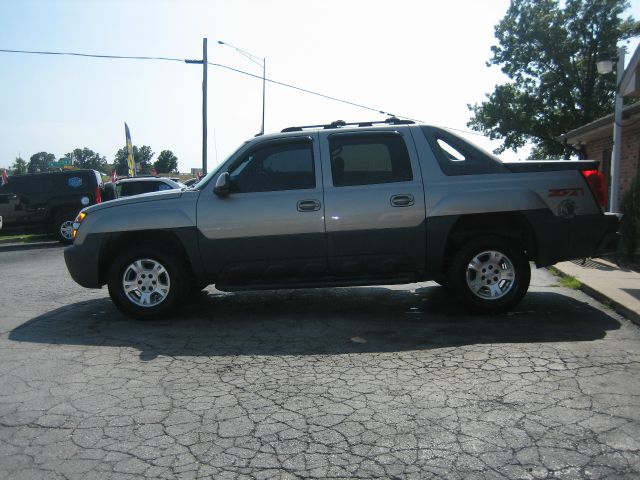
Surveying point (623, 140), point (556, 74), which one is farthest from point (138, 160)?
point (623, 140)

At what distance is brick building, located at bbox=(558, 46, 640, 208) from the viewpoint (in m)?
9.59

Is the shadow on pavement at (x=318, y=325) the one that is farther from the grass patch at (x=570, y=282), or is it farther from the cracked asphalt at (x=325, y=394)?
the grass patch at (x=570, y=282)

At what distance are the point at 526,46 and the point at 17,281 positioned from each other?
37526 millimetres

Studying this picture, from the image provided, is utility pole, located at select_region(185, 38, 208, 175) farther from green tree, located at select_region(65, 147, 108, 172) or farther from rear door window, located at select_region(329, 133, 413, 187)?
green tree, located at select_region(65, 147, 108, 172)

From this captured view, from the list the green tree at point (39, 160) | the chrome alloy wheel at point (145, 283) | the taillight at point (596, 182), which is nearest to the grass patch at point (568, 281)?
the taillight at point (596, 182)

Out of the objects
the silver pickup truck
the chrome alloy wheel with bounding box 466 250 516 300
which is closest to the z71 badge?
the silver pickup truck

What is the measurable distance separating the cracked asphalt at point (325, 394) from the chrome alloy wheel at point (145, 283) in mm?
308

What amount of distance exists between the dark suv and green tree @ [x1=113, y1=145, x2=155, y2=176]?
87.9m

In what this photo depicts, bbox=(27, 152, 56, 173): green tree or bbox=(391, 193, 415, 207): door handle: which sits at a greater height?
bbox=(27, 152, 56, 173): green tree

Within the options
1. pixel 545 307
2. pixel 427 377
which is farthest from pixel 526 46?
pixel 427 377

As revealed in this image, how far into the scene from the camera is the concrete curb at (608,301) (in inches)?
218

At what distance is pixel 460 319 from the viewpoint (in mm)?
5785

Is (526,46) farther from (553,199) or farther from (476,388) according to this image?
(476,388)

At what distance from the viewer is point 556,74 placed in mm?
37719
